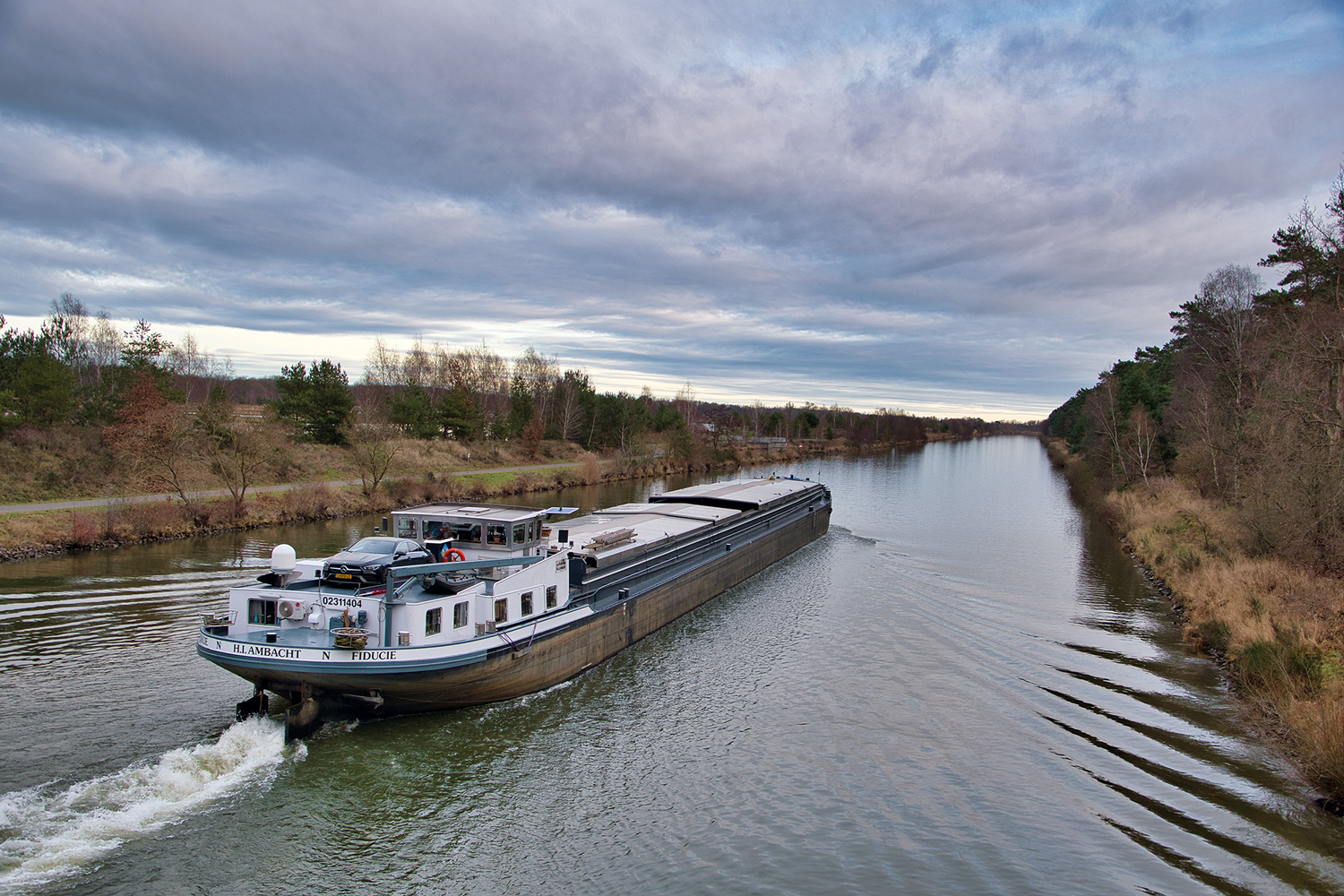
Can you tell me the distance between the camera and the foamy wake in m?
9.59

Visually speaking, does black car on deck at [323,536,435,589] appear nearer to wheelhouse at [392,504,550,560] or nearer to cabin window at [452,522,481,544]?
wheelhouse at [392,504,550,560]

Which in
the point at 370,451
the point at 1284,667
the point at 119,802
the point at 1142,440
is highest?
the point at 1142,440

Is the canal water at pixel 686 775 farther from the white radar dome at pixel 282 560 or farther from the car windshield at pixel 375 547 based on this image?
the car windshield at pixel 375 547

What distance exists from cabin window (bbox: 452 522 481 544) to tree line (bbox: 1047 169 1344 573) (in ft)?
80.6

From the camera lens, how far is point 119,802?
10.9 metres

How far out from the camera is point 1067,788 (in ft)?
42.1

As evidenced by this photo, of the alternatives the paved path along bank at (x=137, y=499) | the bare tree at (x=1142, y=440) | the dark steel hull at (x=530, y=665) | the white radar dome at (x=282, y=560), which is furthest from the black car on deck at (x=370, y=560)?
the bare tree at (x=1142, y=440)

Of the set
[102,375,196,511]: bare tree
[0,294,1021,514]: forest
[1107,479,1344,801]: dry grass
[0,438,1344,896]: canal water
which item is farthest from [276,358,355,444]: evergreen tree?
[1107,479,1344,801]: dry grass

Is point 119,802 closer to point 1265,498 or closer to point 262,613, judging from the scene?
point 262,613

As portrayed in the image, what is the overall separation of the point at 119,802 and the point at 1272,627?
25.1 meters

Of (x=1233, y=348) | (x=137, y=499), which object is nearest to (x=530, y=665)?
(x=137, y=499)

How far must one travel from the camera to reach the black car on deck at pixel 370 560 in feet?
49.1

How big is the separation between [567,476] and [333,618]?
46.7 metres

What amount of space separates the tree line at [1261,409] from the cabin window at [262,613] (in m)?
28.6
